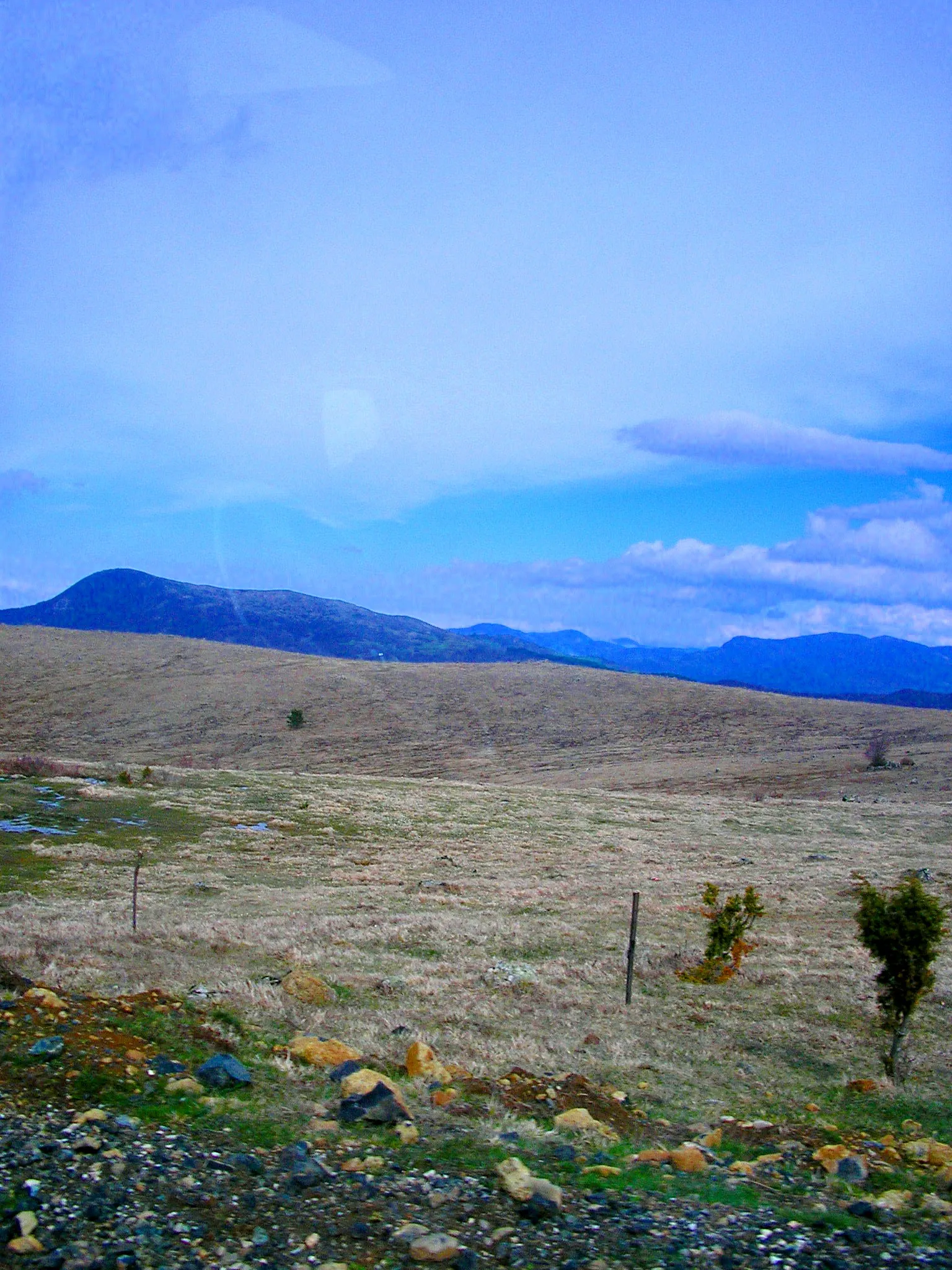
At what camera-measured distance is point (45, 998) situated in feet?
32.6

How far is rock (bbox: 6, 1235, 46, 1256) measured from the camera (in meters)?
5.50

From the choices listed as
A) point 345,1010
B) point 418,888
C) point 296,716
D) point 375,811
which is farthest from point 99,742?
point 345,1010

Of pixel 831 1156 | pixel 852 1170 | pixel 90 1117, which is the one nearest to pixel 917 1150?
pixel 831 1156

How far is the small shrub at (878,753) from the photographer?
5366 cm

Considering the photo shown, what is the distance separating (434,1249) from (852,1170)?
434 centimetres

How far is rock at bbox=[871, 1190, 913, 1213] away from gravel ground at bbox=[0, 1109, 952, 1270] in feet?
1.11

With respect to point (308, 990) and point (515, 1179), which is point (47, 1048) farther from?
point (515, 1179)

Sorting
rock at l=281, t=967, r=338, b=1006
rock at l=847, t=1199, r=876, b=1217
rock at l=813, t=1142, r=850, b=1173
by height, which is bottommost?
rock at l=281, t=967, r=338, b=1006

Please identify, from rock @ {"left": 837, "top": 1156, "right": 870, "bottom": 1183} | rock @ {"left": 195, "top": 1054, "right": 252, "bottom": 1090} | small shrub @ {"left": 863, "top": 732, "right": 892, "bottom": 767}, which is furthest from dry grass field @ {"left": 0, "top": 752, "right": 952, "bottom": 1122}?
small shrub @ {"left": 863, "top": 732, "right": 892, "bottom": 767}

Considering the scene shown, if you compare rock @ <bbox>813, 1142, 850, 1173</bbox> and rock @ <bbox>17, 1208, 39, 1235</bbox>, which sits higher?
rock @ <bbox>17, 1208, 39, 1235</bbox>

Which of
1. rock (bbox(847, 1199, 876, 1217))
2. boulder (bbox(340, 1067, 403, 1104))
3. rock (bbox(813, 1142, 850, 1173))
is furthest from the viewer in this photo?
boulder (bbox(340, 1067, 403, 1104))

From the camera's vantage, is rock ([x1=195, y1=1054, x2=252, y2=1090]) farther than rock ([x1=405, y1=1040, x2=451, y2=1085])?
No

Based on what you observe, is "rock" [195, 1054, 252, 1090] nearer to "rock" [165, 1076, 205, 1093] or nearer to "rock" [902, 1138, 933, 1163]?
"rock" [165, 1076, 205, 1093]

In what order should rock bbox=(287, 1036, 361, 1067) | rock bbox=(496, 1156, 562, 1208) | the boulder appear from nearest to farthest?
rock bbox=(496, 1156, 562, 1208)
the boulder
rock bbox=(287, 1036, 361, 1067)
